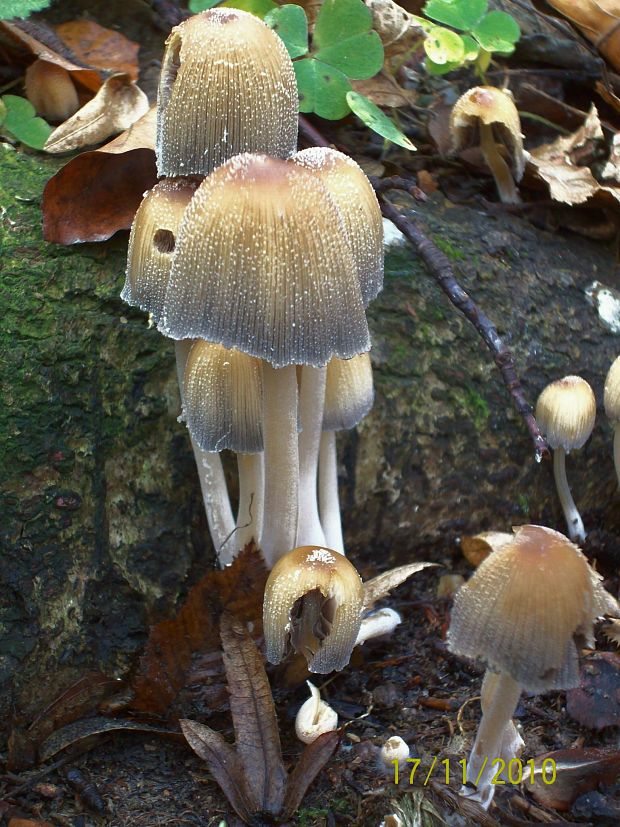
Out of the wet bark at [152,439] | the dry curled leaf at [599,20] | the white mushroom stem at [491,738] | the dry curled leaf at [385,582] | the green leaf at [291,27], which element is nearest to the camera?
the white mushroom stem at [491,738]

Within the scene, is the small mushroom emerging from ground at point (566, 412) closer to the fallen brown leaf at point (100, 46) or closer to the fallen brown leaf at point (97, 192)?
the fallen brown leaf at point (97, 192)

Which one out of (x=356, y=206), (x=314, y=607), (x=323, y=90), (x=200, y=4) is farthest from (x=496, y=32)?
(x=314, y=607)

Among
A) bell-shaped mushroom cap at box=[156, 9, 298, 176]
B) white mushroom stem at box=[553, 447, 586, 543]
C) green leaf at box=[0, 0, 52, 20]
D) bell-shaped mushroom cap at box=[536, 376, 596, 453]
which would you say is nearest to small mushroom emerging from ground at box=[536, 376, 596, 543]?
bell-shaped mushroom cap at box=[536, 376, 596, 453]

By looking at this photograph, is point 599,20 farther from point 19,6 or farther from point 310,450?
point 310,450

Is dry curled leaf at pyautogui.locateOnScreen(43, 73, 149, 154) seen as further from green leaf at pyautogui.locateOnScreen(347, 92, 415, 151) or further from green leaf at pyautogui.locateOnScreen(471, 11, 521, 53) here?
green leaf at pyautogui.locateOnScreen(471, 11, 521, 53)

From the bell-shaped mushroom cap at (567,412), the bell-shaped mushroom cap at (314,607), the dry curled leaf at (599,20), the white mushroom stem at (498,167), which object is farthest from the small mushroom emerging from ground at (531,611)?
the dry curled leaf at (599,20)

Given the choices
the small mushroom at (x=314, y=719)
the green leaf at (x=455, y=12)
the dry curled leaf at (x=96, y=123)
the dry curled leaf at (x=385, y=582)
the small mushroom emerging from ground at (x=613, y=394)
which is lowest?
the small mushroom at (x=314, y=719)
